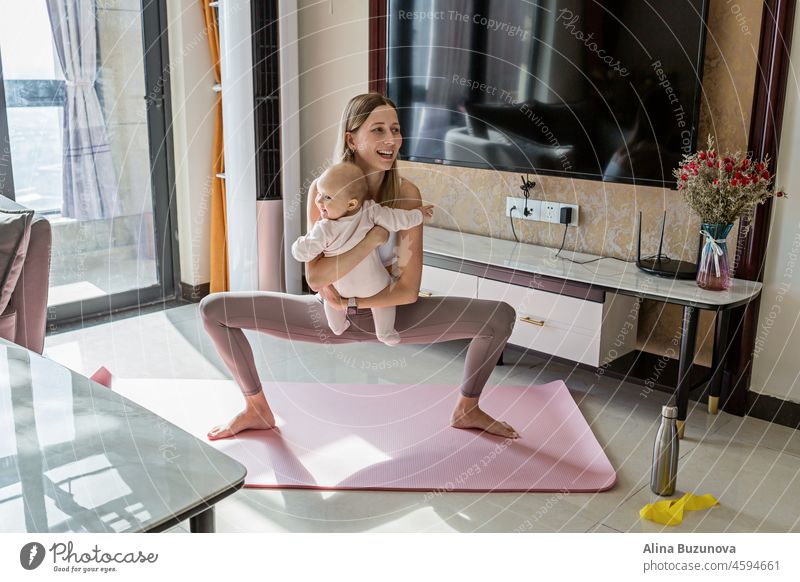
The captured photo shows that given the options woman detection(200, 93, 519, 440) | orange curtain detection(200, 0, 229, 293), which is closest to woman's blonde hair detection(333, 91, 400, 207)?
woman detection(200, 93, 519, 440)

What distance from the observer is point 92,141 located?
428 centimetres

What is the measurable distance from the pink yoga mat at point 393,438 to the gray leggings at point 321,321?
297 mm

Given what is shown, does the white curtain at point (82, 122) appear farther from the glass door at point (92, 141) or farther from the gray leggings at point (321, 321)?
the gray leggings at point (321, 321)

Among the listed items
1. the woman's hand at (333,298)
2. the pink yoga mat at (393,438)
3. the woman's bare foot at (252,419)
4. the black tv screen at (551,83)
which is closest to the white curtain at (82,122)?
the pink yoga mat at (393,438)

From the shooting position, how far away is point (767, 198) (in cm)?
297

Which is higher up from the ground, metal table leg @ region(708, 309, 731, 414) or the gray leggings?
the gray leggings

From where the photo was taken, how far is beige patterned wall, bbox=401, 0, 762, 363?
303 centimetres

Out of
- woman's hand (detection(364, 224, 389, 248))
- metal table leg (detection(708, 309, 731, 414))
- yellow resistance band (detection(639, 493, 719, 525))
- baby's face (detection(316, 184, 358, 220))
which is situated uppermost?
baby's face (detection(316, 184, 358, 220))

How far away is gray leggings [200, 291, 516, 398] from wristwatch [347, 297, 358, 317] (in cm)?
2

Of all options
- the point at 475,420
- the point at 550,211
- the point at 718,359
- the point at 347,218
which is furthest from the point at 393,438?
the point at 550,211

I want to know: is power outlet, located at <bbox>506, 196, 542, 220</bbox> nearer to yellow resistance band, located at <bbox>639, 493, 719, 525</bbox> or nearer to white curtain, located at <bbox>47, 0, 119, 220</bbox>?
yellow resistance band, located at <bbox>639, 493, 719, 525</bbox>

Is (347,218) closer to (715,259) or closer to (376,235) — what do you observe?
(376,235)

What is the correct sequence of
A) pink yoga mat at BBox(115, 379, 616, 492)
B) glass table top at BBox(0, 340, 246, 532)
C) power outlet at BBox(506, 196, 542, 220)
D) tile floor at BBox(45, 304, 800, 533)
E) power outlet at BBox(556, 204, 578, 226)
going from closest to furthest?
glass table top at BBox(0, 340, 246, 532) → tile floor at BBox(45, 304, 800, 533) → pink yoga mat at BBox(115, 379, 616, 492) → power outlet at BBox(556, 204, 578, 226) → power outlet at BBox(506, 196, 542, 220)

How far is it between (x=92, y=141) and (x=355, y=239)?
7.59 ft
